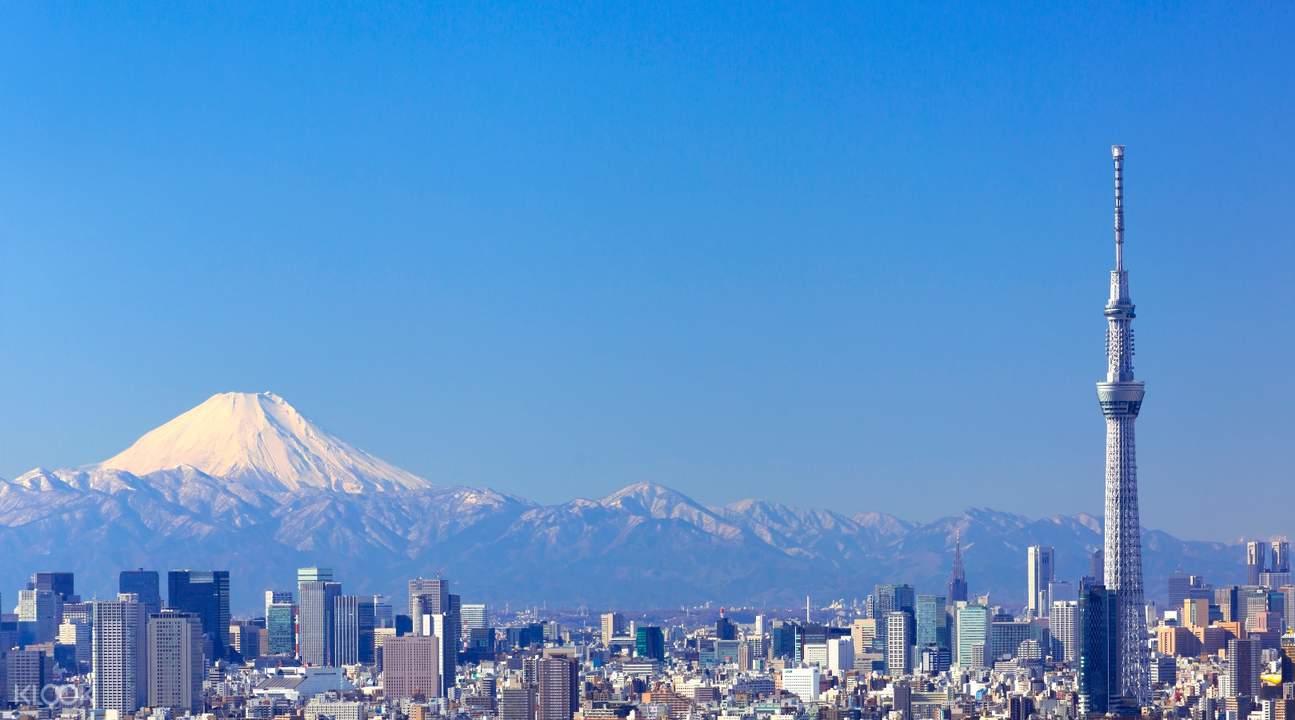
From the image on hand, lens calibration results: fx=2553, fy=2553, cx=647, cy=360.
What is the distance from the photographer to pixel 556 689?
187 ft

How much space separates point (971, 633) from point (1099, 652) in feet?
74.1

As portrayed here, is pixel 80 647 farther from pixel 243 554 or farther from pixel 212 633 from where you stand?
pixel 243 554

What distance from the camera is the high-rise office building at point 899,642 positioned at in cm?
7681

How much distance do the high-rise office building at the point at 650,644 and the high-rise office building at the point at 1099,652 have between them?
2024 centimetres

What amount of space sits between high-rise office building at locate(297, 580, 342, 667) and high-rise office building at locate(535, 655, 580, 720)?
20.7 meters

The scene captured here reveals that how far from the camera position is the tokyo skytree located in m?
58.5

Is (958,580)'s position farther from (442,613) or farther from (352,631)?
(352,631)

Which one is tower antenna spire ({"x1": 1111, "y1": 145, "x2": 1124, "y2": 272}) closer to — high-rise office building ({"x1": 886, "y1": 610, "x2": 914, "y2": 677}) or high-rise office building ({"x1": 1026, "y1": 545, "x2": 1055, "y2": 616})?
high-rise office building ({"x1": 886, "y1": 610, "x2": 914, "y2": 677})

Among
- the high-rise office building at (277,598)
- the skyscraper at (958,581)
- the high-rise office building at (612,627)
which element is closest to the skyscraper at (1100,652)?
the high-rise office building at (612,627)

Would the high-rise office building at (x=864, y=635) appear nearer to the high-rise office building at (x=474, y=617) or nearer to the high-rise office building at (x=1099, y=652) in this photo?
the high-rise office building at (x=474, y=617)

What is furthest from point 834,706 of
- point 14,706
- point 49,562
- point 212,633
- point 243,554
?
point 243,554

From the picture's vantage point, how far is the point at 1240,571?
100 m

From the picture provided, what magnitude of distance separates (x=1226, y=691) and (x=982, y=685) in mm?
8859

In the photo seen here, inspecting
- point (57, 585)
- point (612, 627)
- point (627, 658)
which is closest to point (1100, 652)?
point (627, 658)
